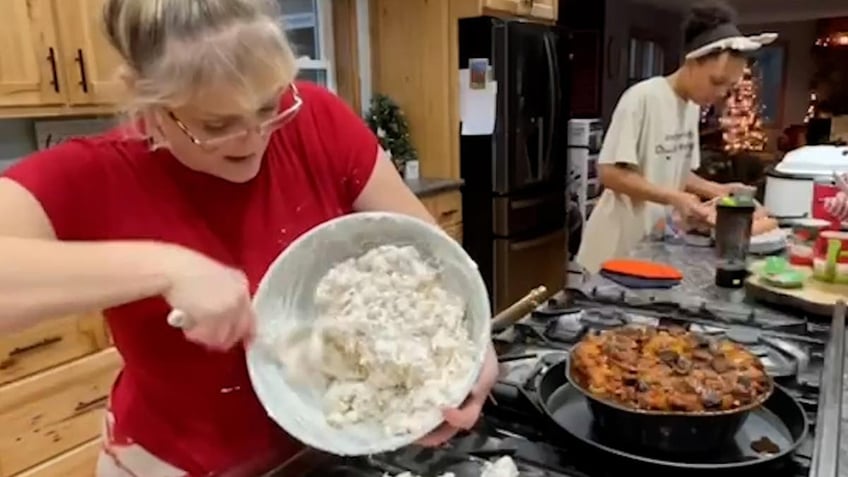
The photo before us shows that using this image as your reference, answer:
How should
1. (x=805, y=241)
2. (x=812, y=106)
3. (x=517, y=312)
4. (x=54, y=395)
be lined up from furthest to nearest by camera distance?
(x=812, y=106)
(x=54, y=395)
(x=805, y=241)
(x=517, y=312)

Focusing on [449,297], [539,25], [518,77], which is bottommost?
[449,297]

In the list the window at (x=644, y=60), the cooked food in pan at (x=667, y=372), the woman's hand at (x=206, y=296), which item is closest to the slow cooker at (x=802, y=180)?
the cooked food in pan at (x=667, y=372)

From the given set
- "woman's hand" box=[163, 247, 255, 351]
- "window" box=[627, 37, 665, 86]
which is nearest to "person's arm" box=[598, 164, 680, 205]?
"woman's hand" box=[163, 247, 255, 351]

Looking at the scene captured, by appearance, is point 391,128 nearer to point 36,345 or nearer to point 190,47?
point 36,345

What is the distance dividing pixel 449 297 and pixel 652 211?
1.80 meters

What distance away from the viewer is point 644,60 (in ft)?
21.4

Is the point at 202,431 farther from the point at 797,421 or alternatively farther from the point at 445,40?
the point at 445,40

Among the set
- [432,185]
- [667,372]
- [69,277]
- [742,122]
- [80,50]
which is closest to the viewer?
[69,277]

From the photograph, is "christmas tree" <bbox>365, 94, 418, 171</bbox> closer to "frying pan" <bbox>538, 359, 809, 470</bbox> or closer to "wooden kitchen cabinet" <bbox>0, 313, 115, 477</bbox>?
"wooden kitchen cabinet" <bbox>0, 313, 115, 477</bbox>

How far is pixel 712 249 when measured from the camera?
1.90 meters

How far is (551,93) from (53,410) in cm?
253

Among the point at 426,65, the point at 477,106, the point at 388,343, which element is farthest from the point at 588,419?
the point at 426,65

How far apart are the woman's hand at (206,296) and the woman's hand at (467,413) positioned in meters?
0.23

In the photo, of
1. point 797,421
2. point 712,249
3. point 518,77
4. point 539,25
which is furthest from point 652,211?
point 797,421
